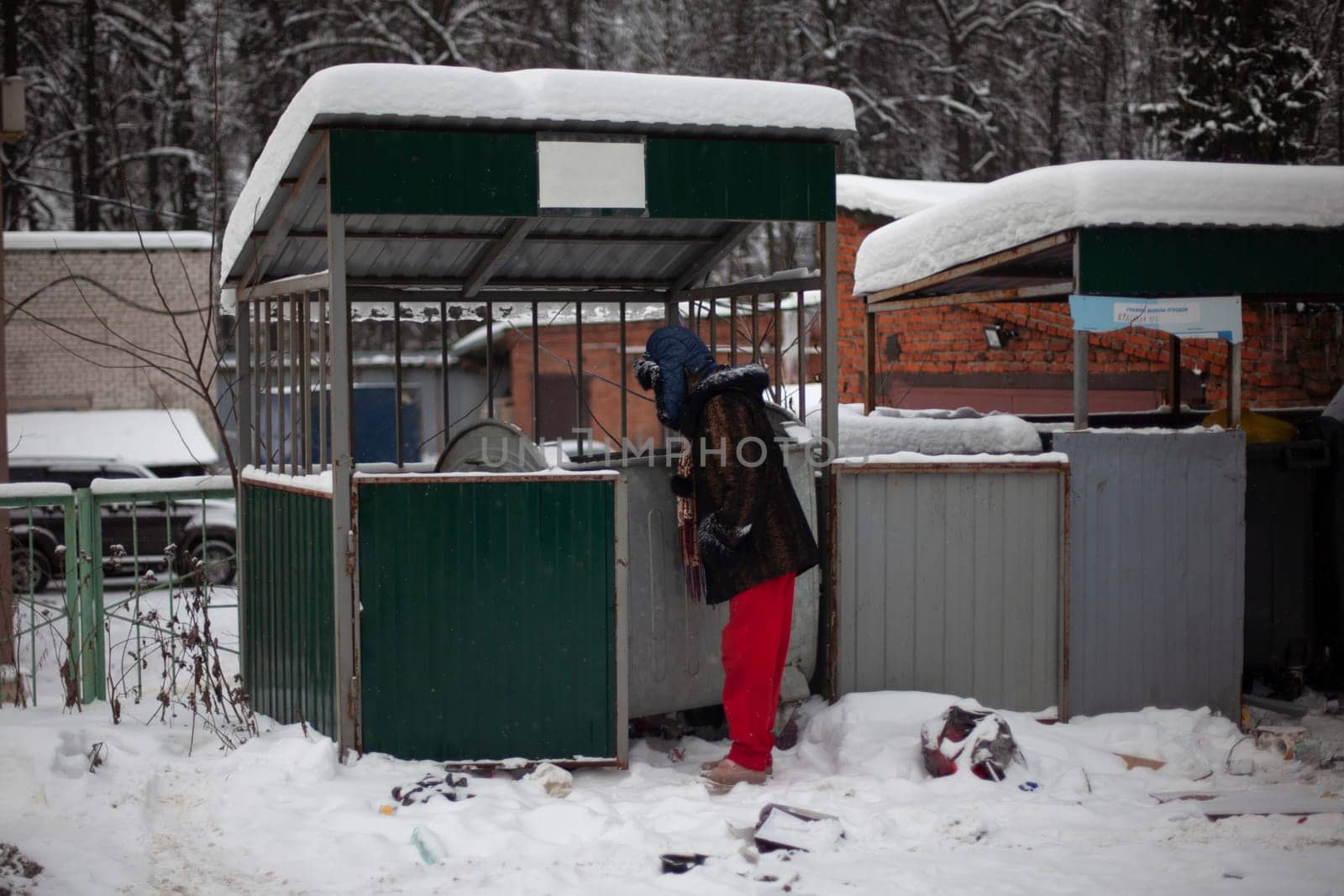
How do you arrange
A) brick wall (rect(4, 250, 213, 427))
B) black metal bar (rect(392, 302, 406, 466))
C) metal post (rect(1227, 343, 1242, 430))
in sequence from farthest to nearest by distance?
brick wall (rect(4, 250, 213, 427)), black metal bar (rect(392, 302, 406, 466)), metal post (rect(1227, 343, 1242, 430))

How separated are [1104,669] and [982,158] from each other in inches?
787

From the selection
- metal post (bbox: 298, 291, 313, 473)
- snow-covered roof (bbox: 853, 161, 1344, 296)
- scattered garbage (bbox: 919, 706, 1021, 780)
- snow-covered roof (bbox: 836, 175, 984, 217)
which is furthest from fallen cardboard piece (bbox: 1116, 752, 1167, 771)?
snow-covered roof (bbox: 836, 175, 984, 217)

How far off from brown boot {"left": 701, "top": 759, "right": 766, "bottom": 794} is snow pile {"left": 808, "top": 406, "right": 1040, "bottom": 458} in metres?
1.71

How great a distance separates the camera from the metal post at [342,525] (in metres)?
5.12

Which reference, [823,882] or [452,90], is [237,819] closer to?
[823,882]

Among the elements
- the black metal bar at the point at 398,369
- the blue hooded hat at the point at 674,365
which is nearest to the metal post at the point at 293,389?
the black metal bar at the point at 398,369

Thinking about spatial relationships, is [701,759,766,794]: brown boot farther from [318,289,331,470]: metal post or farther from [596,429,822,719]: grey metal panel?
[318,289,331,470]: metal post

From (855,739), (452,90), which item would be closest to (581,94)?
(452,90)

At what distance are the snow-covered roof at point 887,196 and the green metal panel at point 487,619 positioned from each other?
8255 mm

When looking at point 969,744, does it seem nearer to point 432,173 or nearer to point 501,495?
point 501,495

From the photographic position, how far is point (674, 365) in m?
5.47

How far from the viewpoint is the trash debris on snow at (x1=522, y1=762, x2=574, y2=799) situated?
5.07 meters

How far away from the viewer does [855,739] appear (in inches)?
220

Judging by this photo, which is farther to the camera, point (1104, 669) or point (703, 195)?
point (1104, 669)
